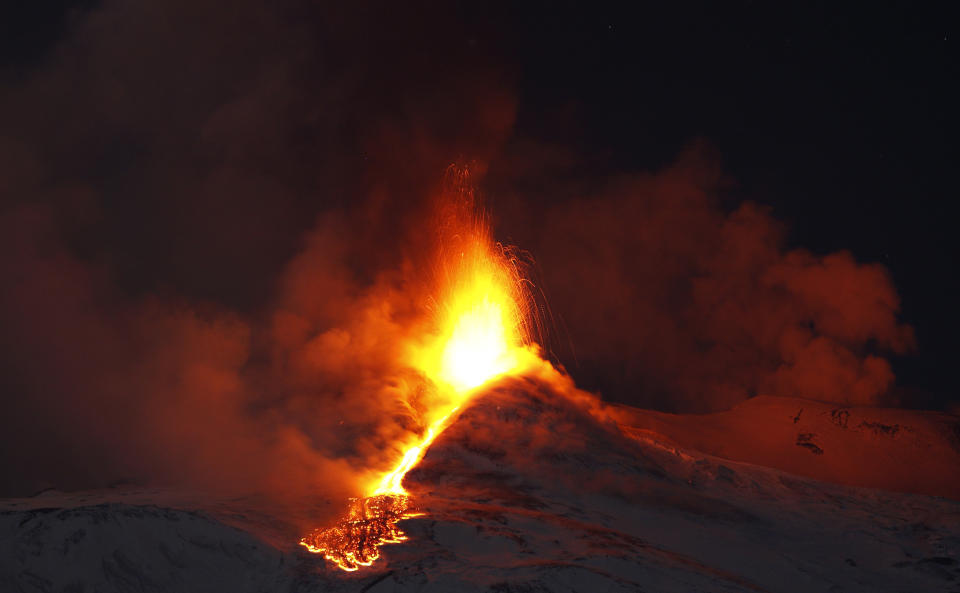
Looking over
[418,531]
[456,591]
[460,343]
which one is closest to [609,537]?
[418,531]

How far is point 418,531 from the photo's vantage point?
26.9 meters

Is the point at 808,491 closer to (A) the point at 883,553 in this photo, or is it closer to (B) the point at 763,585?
(A) the point at 883,553

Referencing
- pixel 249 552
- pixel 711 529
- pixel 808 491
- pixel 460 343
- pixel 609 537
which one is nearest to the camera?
pixel 249 552

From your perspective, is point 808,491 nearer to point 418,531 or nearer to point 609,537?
point 609,537

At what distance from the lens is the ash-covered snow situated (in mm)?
21859

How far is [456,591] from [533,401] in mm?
24444

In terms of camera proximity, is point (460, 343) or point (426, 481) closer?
point (426, 481)

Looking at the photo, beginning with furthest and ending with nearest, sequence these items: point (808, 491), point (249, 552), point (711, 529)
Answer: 1. point (808, 491)
2. point (711, 529)
3. point (249, 552)

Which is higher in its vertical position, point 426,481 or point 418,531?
point 426,481

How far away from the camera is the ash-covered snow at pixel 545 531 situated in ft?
71.7

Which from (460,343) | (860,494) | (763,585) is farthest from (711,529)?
(460,343)

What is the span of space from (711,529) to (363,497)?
51.6 ft

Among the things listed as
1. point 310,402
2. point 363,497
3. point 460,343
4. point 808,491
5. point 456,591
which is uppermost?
point 460,343

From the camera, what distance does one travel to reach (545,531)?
2873 cm
